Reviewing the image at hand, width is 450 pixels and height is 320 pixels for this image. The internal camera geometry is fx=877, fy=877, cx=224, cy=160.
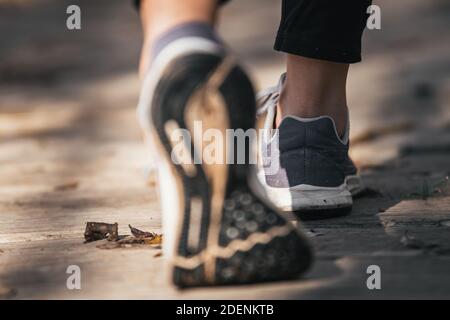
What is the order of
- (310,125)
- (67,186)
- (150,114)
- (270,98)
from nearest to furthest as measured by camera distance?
(150,114) < (310,125) < (270,98) < (67,186)

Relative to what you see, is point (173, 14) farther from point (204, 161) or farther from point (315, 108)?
point (315, 108)

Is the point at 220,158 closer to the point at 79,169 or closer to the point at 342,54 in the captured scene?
the point at 342,54

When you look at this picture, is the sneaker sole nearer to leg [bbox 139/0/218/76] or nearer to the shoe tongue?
the shoe tongue

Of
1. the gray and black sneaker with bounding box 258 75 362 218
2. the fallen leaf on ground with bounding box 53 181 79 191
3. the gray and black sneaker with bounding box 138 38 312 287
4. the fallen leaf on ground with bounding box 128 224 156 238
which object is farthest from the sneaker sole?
the fallen leaf on ground with bounding box 53 181 79 191

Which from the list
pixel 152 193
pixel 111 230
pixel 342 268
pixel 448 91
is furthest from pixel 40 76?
pixel 342 268

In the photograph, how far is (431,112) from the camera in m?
3.64

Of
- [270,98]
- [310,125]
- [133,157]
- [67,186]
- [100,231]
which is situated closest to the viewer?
[100,231]

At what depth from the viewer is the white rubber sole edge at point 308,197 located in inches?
68.2

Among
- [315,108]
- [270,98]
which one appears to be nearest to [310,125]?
[315,108]

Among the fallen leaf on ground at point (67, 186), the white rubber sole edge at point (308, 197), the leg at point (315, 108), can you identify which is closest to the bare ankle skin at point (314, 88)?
the leg at point (315, 108)

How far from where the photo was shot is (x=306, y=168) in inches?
70.1

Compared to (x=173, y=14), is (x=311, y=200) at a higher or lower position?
lower

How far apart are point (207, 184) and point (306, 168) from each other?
59cm

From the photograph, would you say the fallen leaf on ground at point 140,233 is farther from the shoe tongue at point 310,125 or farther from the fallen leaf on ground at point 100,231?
the shoe tongue at point 310,125
